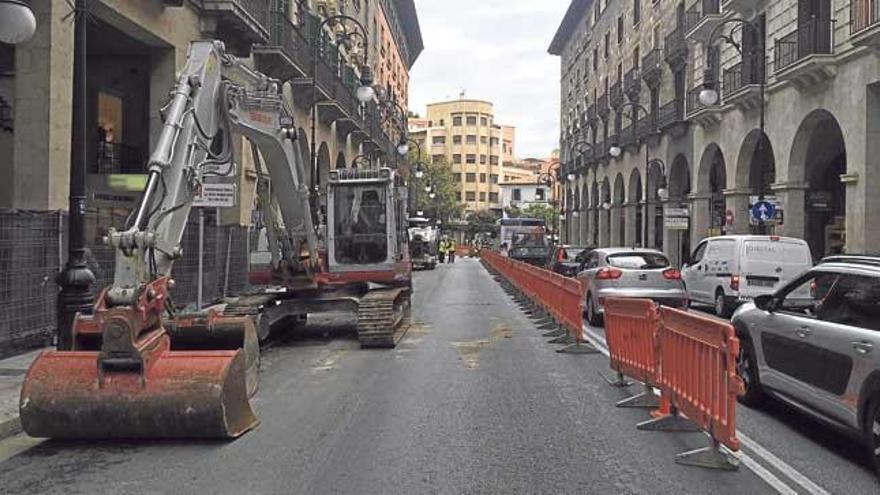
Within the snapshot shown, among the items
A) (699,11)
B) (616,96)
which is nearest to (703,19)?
(699,11)

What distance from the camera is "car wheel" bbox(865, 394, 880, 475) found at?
5.98 metres

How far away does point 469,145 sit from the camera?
448 ft

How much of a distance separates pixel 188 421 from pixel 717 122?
→ 101 feet

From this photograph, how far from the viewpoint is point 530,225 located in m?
59.1

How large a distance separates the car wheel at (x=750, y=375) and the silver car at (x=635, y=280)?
7.67 metres

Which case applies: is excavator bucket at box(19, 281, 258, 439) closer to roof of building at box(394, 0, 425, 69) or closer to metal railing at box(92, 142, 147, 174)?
metal railing at box(92, 142, 147, 174)

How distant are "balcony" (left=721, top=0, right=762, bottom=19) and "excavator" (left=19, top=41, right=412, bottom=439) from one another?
21048mm

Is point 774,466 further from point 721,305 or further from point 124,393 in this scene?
point 721,305

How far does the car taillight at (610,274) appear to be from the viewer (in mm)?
16688

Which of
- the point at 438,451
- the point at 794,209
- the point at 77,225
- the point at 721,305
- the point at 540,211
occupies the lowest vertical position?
the point at 438,451

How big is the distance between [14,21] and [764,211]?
64.2ft

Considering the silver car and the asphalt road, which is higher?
the silver car

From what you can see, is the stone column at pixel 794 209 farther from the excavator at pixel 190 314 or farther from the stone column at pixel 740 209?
the excavator at pixel 190 314

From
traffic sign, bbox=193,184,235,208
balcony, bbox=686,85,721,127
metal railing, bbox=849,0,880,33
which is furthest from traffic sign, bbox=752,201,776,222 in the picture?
traffic sign, bbox=193,184,235,208
